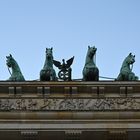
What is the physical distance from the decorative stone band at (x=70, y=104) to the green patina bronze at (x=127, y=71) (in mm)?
4111

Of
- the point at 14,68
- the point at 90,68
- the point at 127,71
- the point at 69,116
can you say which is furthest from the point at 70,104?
the point at 14,68

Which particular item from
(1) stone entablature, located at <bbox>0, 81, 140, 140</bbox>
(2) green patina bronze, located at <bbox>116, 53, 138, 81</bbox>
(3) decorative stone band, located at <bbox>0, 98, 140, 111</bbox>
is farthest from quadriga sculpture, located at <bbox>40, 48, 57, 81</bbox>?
(3) decorative stone band, located at <bbox>0, 98, 140, 111</bbox>

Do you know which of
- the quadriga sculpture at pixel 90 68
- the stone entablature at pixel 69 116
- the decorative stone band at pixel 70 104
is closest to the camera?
the stone entablature at pixel 69 116

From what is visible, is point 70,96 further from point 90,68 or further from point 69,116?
point 90,68

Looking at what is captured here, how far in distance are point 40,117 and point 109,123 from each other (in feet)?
9.20

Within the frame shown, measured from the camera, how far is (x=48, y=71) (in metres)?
31.5

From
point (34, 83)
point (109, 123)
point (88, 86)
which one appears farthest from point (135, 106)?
point (34, 83)

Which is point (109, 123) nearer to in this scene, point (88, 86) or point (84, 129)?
point (84, 129)

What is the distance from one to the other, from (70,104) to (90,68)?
4721 millimetres

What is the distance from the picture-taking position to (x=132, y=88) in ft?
96.3

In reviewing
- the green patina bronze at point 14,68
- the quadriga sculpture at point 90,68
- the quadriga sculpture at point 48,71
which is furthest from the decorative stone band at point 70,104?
the green patina bronze at point 14,68

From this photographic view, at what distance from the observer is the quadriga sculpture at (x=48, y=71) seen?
102 feet

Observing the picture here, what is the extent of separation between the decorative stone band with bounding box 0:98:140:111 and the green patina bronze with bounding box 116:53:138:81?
4.11m

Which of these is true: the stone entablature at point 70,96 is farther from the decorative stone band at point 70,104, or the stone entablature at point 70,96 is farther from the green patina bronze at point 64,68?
the green patina bronze at point 64,68
